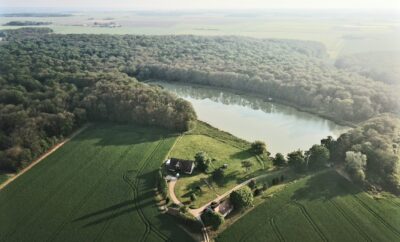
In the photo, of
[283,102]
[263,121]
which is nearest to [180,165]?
[263,121]

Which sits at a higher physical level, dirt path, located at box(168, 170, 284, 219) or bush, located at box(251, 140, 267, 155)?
bush, located at box(251, 140, 267, 155)

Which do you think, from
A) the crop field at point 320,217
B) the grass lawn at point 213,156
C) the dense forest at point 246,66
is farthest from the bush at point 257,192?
the dense forest at point 246,66

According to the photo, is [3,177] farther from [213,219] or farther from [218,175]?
[213,219]

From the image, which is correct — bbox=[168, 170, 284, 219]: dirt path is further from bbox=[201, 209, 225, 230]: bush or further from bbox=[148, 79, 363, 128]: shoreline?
bbox=[148, 79, 363, 128]: shoreline

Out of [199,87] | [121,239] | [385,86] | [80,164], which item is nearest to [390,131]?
[385,86]

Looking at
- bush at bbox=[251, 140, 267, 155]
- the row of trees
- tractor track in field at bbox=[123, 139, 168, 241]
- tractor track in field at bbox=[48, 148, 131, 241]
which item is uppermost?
the row of trees

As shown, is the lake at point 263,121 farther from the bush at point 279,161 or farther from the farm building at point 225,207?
the farm building at point 225,207

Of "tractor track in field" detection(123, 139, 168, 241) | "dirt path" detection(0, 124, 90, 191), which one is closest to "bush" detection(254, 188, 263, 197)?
"tractor track in field" detection(123, 139, 168, 241)
